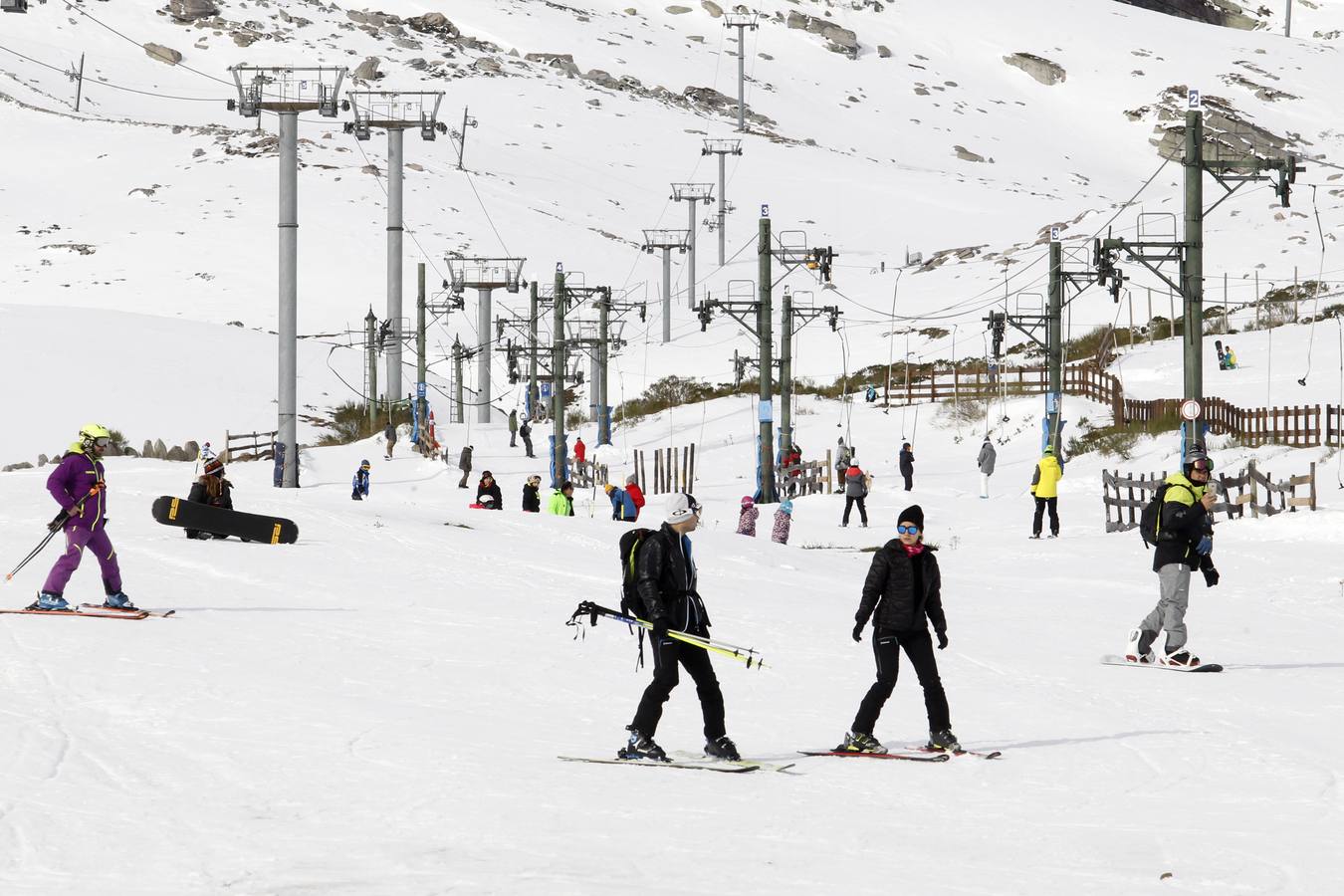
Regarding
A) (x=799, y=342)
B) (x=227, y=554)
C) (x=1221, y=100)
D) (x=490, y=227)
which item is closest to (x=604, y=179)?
(x=490, y=227)

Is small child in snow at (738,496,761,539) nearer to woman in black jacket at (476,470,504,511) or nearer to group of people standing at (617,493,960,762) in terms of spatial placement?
woman in black jacket at (476,470,504,511)

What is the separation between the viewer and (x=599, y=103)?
5162 inches

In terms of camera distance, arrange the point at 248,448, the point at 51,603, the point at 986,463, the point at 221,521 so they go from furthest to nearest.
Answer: the point at 248,448
the point at 986,463
the point at 221,521
the point at 51,603

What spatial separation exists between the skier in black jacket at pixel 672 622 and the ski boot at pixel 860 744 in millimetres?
777

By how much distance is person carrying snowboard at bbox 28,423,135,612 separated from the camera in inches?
516

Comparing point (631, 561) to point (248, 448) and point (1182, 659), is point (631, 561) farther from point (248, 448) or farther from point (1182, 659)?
point (248, 448)

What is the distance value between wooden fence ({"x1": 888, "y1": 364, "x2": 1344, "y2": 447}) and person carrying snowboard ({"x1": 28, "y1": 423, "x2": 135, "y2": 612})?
21849 millimetres

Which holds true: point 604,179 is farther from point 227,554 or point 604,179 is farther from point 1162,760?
point 1162,760

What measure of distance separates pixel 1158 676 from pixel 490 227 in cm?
8338

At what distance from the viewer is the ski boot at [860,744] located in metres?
9.36

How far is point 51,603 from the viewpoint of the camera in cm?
1348

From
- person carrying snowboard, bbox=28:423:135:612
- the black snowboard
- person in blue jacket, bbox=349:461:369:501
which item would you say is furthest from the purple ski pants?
person in blue jacket, bbox=349:461:369:501

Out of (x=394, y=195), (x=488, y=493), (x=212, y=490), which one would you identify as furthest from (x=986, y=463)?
(x=394, y=195)

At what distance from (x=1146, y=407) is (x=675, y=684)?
38.6m
